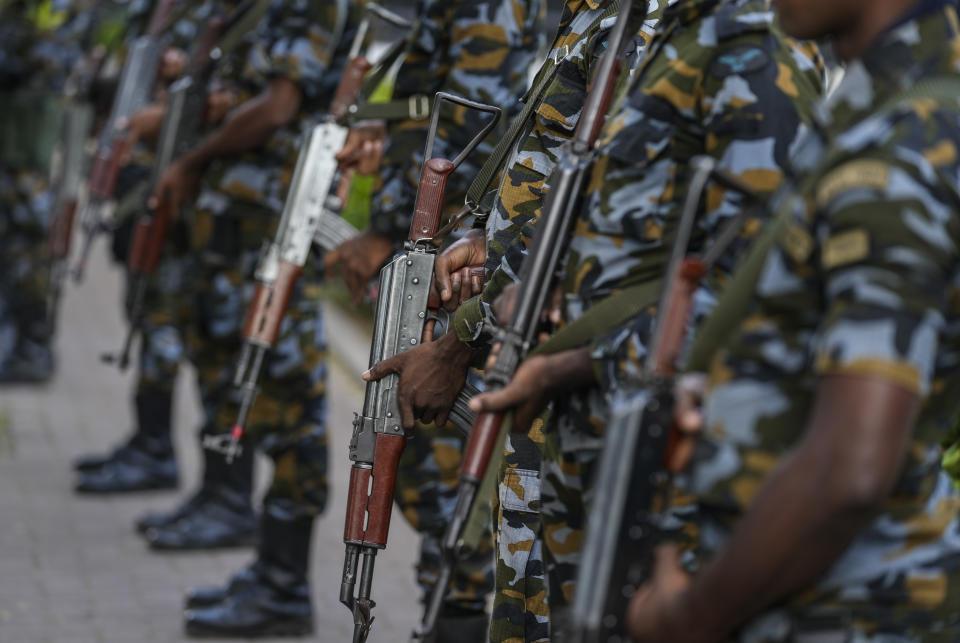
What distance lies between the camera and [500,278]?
8.52 ft

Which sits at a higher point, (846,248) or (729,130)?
(729,130)

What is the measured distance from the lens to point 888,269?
4.82ft

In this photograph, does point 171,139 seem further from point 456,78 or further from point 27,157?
point 27,157

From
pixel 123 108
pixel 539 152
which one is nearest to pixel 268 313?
pixel 539 152

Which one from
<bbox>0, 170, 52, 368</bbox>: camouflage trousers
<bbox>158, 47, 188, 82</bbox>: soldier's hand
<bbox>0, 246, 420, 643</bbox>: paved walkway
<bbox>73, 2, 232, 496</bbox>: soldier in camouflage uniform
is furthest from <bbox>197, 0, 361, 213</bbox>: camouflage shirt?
<bbox>0, 170, 52, 368</bbox>: camouflage trousers

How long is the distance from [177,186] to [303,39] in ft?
2.62

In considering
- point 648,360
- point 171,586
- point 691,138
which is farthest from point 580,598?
point 171,586

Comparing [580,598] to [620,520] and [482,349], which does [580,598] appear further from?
[482,349]

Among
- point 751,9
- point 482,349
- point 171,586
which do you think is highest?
point 751,9

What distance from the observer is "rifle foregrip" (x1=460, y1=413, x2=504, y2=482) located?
7.00ft

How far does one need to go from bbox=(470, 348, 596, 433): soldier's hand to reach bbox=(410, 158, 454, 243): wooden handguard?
0.96m

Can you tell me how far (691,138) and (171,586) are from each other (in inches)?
131

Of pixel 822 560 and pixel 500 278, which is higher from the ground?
pixel 500 278

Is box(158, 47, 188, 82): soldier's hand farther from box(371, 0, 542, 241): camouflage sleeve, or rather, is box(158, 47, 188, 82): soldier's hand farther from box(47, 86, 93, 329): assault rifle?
box(371, 0, 542, 241): camouflage sleeve
